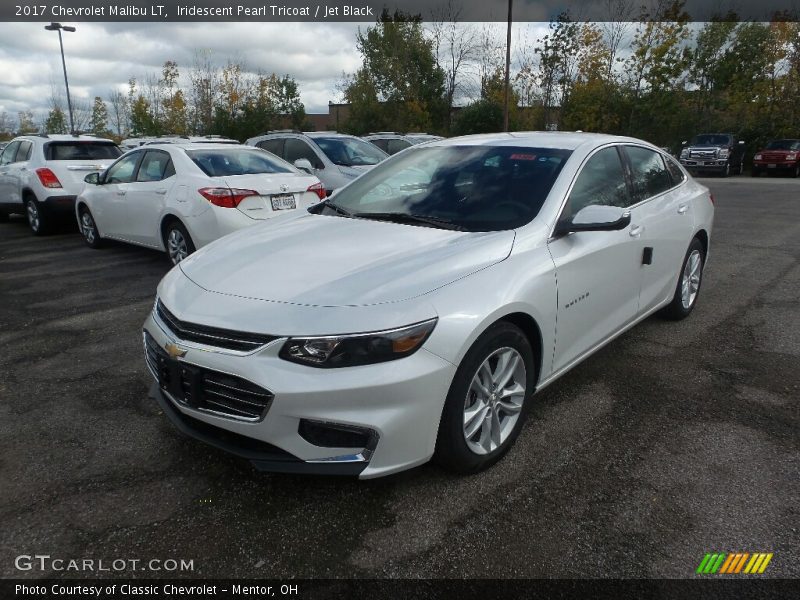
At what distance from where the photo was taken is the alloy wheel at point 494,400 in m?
2.75

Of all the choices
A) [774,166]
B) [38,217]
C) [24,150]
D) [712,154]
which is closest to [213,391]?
[38,217]

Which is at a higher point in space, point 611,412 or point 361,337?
point 361,337

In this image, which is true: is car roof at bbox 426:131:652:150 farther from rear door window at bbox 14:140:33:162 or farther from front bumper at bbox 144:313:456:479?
rear door window at bbox 14:140:33:162

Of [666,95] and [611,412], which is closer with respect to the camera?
[611,412]

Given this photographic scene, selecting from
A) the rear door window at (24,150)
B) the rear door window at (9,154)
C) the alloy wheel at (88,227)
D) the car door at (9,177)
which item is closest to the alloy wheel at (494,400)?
the alloy wheel at (88,227)

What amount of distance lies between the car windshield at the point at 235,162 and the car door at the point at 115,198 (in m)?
1.21

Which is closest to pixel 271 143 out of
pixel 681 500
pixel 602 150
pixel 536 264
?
pixel 602 150

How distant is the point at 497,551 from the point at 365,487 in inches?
28.0

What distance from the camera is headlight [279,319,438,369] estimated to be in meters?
2.36

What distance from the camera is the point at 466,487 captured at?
9.16 ft

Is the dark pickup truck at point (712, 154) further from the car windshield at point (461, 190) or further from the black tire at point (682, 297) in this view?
the car windshield at point (461, 190)

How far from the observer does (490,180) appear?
3.54 meters

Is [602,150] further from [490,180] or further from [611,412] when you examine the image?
[611,412]

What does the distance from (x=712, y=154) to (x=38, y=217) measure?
26069mm
